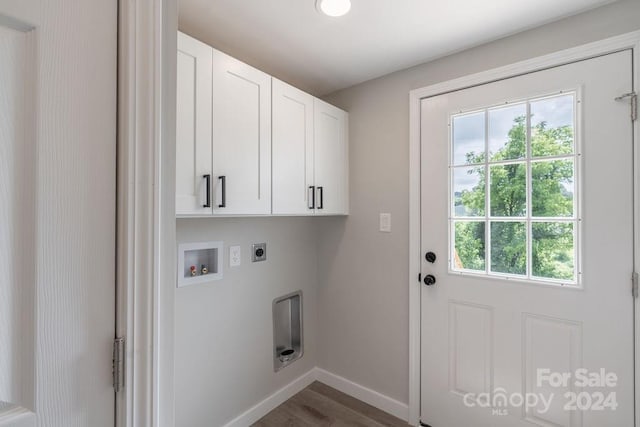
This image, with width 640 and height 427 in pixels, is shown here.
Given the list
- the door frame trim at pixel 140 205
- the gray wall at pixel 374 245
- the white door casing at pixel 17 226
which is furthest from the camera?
the gray wall at pixel 374 245

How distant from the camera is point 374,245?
2.07m

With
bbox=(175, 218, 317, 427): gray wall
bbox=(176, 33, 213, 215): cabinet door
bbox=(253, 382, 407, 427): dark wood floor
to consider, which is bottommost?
bbox=(253, 382, 407, 427): dark wood floor

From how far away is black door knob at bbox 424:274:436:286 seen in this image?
5.88 ft

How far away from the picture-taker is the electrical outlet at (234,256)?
1791mm

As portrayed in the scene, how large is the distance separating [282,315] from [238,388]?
0.53 m

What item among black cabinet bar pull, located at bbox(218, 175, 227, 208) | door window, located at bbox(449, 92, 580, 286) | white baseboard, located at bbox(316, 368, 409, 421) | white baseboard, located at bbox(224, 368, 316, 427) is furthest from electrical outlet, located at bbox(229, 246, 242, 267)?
door window, located at bbox(449, 92, 580, 286)

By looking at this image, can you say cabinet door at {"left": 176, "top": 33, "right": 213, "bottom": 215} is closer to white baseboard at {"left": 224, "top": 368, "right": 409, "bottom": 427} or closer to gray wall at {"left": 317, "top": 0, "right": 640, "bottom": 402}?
gray wall at {"left": 317, "top": 0, "right": 640, "bottom": 402}

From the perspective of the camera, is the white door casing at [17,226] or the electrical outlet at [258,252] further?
the electrical outlet at [258,252]

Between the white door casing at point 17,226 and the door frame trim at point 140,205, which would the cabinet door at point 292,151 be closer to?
the door frame trim at point 140,205

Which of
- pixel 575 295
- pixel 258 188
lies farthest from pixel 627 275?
pixel 258 188

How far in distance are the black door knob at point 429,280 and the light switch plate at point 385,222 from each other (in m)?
0.38

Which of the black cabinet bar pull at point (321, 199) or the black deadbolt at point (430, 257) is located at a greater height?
the black cabinet bar pull at point (321, 199)

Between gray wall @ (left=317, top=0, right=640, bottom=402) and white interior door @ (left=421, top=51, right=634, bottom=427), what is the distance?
0.52 feet

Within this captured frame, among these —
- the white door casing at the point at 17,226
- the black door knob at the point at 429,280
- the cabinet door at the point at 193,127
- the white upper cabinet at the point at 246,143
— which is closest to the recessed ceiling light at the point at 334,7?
the white upper cabinet at the point at 246,143
